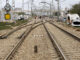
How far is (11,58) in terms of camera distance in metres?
10.8

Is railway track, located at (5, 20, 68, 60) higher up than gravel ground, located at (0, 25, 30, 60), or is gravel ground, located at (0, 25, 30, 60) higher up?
railway track, located at (5, 20, 68, 60)

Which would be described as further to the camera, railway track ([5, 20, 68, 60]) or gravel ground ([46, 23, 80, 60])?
gravel ground ([46, 23, 80, 60])

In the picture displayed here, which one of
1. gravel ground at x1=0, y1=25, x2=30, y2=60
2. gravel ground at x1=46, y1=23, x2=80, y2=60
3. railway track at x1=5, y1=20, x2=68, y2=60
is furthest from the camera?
gravel ground at x1=0, y1=25, x2=30, y2=60

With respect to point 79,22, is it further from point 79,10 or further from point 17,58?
point 79,10

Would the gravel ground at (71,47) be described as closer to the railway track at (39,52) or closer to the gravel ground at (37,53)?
the railway track at (39,52)

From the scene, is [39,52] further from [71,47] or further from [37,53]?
[71,47]

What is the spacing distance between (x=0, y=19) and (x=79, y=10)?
1732 inches

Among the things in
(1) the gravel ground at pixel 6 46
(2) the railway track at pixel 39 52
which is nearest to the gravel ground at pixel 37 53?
(2) the railway track at pixel 39 52

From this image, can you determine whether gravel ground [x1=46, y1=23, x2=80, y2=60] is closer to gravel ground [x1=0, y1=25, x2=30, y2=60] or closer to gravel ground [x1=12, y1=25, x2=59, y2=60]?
gravel ground [x1=12, y1=25, x2=59, y2=60]

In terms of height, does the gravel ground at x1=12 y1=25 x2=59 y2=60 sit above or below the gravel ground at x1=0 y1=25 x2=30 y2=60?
above

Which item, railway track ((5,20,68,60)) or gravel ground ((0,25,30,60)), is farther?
gravel ground ((0,25,30,60))

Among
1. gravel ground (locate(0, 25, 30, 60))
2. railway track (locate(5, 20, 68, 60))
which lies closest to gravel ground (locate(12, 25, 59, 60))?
railway track (locate(5, 20, 68, 60))

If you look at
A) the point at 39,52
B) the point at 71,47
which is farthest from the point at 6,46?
the point at 71,47

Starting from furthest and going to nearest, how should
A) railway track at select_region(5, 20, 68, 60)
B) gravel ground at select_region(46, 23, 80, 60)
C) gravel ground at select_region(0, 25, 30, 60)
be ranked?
gravel ground at select_region(0, 25, 30, 60), gravel ground at select_region(46, 23, 80, 60), railway track at select_region(5, 20, 68, 60)
